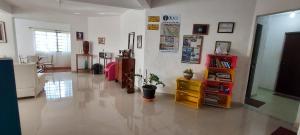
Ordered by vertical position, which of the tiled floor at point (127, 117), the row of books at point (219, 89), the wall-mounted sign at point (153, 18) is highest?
the wall-mounted sign at point (153, 18)

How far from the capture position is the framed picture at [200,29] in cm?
386

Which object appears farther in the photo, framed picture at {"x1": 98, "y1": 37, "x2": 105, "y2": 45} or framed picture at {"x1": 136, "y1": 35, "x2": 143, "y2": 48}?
framed picture at {"x1": 98, "y1": 37, "x2": 105, "y2": 45}

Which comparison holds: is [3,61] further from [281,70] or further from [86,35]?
[281,70]

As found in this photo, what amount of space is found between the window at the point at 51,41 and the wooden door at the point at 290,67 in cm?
890

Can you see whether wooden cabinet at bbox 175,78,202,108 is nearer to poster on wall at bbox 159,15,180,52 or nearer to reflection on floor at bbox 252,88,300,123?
poster on wall at bbox 159,15,180,52

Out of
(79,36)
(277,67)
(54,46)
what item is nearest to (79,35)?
(79,36)

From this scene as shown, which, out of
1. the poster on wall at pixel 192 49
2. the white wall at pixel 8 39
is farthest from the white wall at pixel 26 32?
the poster on wall at pixel 192 49

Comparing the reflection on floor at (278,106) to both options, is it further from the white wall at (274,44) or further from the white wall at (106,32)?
the white wall at (106,32)

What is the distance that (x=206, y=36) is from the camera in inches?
153

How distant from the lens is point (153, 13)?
4207 millimetres

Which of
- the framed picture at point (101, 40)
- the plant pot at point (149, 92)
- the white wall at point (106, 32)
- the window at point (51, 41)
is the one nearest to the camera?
Answer: the plant pot at point (149, 92)

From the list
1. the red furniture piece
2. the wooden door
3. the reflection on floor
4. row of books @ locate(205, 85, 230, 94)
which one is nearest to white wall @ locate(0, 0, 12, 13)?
the red furniture piece

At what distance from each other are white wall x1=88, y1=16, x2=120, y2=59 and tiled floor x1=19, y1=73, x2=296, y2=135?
9.65 feet

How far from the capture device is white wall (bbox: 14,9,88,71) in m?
5.71
